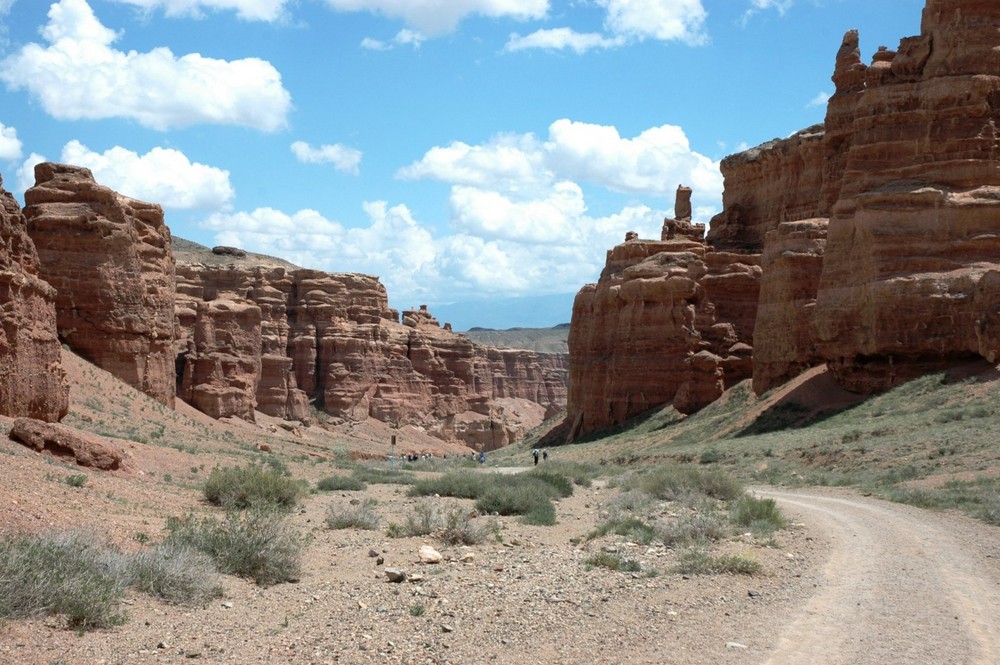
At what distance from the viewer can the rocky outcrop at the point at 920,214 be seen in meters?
31.7

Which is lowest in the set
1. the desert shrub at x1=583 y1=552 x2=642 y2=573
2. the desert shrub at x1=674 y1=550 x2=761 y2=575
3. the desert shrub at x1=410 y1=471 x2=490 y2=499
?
the desert shrub at x1=410 y1=471 x2=490 y2=499

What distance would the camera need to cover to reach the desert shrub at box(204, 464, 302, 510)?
52.9 ft

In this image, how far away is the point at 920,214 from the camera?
107 ft

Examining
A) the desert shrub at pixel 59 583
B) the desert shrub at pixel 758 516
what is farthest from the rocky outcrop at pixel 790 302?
the desert shrub at pixel 59 583

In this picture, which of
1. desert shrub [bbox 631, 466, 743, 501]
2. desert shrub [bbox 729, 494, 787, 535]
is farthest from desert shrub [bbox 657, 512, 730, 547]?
desert shrub [bbox 631, 466, 743, 501]

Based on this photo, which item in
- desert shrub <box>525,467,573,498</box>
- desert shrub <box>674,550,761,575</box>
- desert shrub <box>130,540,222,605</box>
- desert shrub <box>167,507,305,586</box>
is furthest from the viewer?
desert shrub <box>525,467,573,498</box>

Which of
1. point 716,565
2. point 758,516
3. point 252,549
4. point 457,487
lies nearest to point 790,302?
point 457,487

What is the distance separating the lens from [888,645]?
801 centimetres

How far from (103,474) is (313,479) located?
30.9ft

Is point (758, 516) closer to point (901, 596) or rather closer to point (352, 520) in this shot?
point (901, 596)

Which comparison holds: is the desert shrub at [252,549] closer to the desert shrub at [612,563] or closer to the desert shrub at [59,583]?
the desert shrub at [59,583]

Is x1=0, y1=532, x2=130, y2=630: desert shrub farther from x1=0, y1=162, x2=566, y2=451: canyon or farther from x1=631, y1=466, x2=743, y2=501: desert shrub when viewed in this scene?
x1=631, y1=466, x2=743, y2=501: desert shrub

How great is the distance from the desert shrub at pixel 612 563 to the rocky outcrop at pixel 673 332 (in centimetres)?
3558

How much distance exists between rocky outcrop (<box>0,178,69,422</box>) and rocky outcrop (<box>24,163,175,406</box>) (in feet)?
39.9
